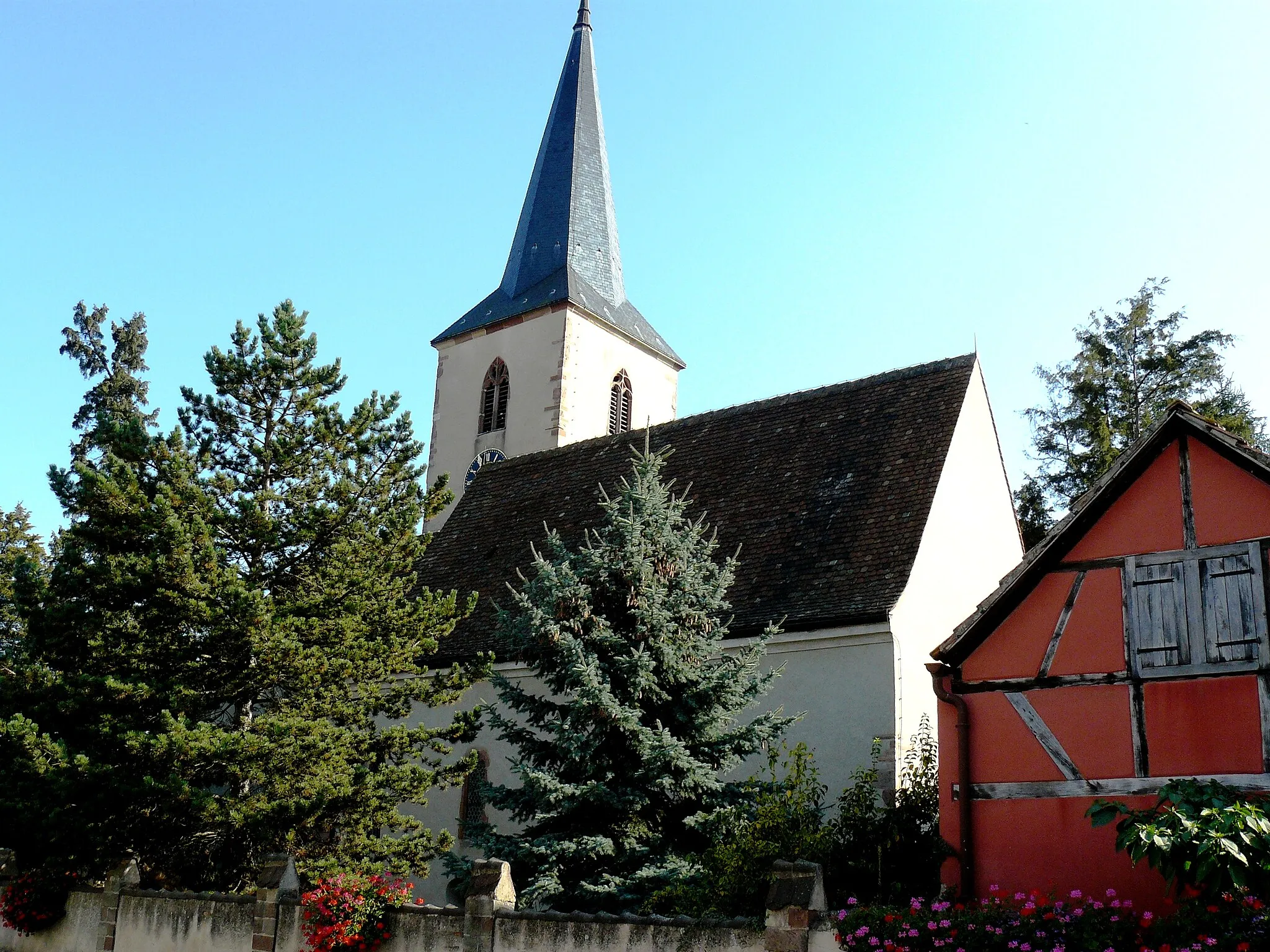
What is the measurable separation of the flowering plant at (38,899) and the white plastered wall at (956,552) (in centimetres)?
1016

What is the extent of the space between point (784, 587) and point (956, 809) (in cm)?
541

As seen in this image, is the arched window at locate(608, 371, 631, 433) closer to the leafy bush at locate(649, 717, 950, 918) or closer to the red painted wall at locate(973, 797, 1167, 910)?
the leafy bush at locate(649, 717, 950, 918)

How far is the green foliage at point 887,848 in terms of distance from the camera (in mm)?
11508

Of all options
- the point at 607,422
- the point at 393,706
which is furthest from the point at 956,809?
the point at 607,422

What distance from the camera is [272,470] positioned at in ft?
50.7

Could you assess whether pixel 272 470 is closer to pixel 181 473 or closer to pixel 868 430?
pixel 181 473

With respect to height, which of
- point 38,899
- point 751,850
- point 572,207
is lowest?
point 38,899

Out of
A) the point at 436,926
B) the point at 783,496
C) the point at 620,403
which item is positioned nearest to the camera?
the point at 436,926

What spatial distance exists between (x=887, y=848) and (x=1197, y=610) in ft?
11.6

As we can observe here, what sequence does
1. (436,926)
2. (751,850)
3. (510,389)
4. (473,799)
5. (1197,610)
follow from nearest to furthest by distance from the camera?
(1197,610) < (751,850) < (436,926) < (473,799) < (510,389)

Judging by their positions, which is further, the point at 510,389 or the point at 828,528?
the point at 510,389

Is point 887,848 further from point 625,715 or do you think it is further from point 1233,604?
point 1233,604

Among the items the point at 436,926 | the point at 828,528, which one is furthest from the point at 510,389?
the point at 436,926

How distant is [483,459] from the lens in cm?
3162
